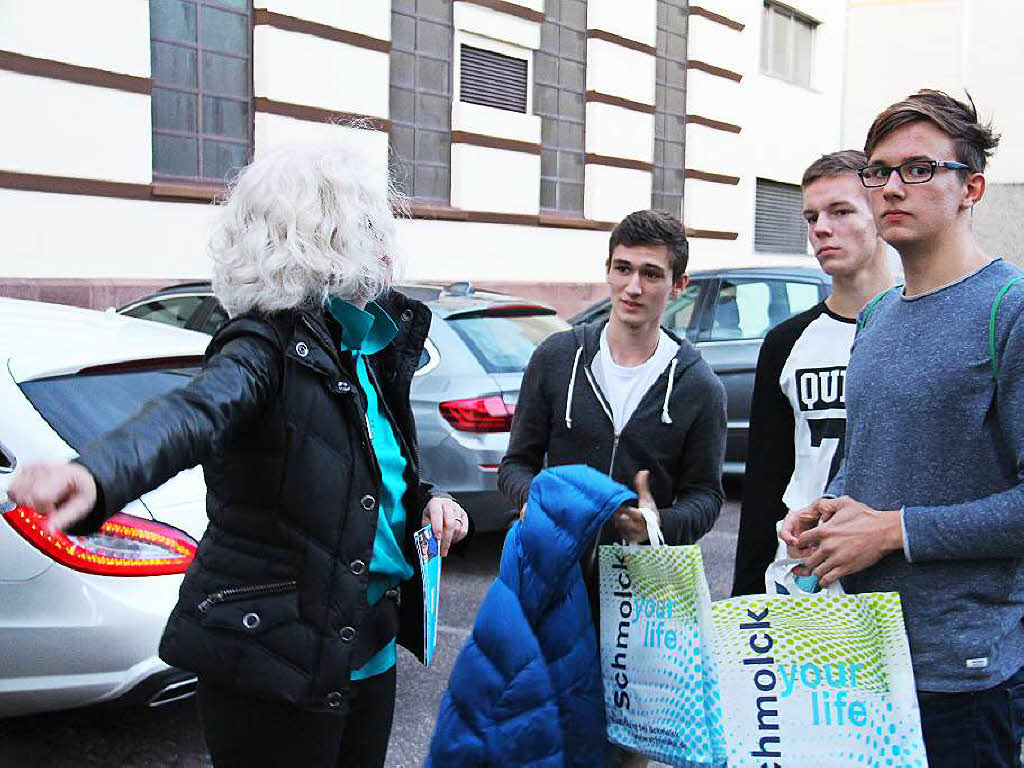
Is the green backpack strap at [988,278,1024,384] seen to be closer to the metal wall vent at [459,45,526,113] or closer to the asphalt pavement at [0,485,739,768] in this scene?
the asphalt pavement at [0,485,739,768]

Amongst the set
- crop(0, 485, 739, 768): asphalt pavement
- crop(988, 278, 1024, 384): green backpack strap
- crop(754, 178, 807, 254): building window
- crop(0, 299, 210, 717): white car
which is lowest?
crop(0, 485, 739, 768): asphalt pavement

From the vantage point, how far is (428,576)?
7.35 feet

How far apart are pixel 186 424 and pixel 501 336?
4816mm

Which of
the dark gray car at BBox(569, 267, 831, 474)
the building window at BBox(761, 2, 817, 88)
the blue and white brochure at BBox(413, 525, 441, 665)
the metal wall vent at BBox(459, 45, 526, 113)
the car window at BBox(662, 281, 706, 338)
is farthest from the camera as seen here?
the building window at BBox(761, 2, 817, 88)

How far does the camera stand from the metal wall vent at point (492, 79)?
1327 cm

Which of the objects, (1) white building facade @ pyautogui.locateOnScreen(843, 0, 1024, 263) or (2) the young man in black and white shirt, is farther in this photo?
(1) white building facade @ pyautogui.locateOnScreen(843, 0, 1024, 263)

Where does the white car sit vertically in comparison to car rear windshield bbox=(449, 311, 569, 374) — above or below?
below

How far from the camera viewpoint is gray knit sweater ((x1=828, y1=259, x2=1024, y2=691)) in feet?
6.03

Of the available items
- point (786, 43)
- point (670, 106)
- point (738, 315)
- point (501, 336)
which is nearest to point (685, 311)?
point (738, 315)

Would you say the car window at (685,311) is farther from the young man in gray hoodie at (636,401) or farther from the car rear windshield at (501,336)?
the young man in gray hoodie at (636,401)

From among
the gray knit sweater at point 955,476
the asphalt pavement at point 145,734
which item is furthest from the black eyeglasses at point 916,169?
the asphalt pavement at point 145,734

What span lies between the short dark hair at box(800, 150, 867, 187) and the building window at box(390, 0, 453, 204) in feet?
31.1

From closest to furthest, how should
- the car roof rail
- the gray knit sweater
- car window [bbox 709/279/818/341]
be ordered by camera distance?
the gray knit sweater, the car roof rail, car window [bbox 709/279/818/341]

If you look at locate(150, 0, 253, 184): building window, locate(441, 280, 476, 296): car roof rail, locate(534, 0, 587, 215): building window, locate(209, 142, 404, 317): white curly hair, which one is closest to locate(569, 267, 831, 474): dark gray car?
locate(441, 280, 476, 296): car roof rail
